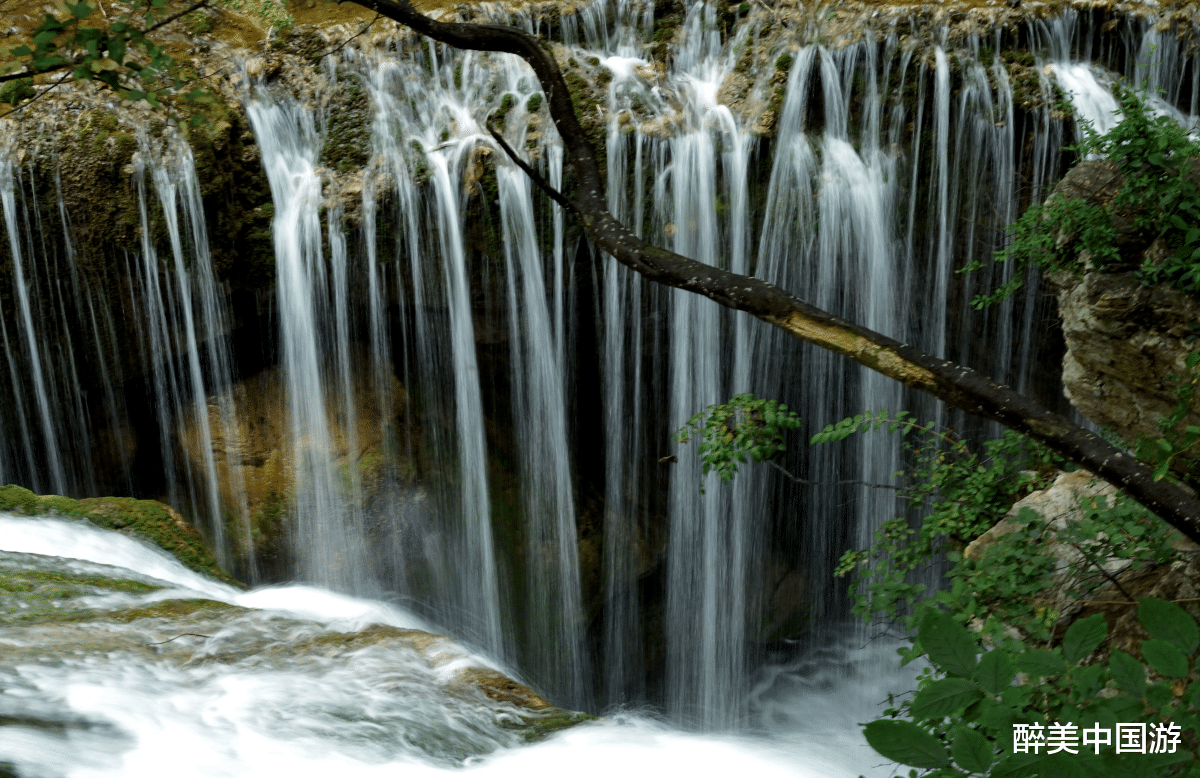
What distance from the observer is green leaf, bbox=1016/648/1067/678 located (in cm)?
137

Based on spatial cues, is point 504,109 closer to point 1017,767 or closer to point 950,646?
point 950,646

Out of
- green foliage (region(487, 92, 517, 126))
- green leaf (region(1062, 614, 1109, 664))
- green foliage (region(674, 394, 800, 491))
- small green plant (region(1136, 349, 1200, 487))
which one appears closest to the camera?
green leaf (region(1062, 614, 1109, 664))

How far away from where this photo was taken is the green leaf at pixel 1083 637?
4.38 ft

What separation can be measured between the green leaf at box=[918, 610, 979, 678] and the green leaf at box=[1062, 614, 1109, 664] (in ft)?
0.77

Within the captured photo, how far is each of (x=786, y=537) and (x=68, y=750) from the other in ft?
22.0

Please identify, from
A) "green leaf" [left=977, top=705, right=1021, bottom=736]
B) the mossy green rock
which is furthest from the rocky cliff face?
the mossy green rock

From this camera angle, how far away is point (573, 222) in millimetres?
7391

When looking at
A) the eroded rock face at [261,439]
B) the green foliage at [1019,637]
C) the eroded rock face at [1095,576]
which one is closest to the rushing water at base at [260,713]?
the green foliage at [1019,637]

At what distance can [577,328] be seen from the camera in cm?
768

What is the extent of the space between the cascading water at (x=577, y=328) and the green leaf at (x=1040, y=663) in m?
6.14

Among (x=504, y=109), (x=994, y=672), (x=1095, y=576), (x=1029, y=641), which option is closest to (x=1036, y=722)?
(x=994, y=672)

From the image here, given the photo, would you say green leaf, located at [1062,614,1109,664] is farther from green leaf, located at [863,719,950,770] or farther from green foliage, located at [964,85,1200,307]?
green foliage, located at [964,85,1200,307]

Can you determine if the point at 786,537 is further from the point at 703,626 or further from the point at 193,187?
the point at 193,187

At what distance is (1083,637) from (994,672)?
273 millimetres
